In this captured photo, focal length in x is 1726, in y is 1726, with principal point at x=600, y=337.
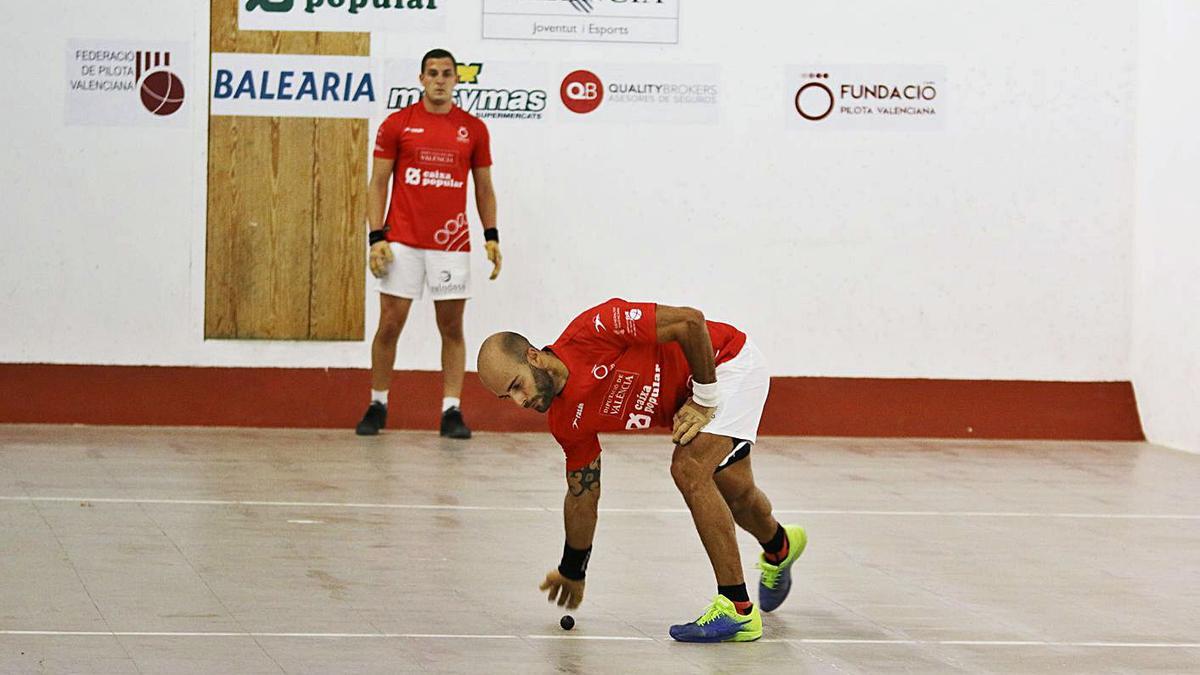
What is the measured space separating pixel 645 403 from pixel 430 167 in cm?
536

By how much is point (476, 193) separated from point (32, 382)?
9.98 feet

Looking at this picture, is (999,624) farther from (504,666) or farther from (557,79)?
(557,79)

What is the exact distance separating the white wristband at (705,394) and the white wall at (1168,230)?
21.1 feet

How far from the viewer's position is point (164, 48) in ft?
35.5

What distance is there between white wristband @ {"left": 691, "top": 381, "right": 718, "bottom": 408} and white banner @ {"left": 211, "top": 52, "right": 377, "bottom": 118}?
6.22 meters

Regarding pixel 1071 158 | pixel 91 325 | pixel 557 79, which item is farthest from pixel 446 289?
pixel 1071 158

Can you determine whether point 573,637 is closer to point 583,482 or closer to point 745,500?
point 583,482

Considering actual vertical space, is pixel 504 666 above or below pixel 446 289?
below

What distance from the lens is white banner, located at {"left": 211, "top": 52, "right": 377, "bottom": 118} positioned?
35.4ft

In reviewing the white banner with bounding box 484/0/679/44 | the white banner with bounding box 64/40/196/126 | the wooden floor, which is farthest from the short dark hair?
the wooden floor

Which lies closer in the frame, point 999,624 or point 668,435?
point 999,624

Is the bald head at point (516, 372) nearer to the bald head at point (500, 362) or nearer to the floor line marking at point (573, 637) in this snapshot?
the bald head at point (500, 362)

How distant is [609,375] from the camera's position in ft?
16.7

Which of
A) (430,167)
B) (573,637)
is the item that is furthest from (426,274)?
(573,637)
